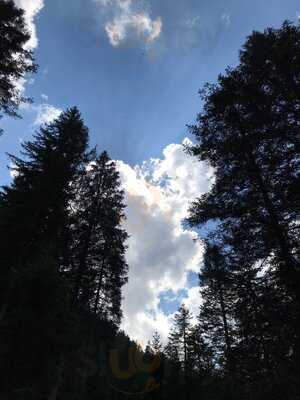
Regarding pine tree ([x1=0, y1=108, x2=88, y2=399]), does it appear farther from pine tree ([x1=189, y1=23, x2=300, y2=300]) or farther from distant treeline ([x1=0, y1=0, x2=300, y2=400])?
pine tree ([x1=189, y1=23, x2=300, y2=300])

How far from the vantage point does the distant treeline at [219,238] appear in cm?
892

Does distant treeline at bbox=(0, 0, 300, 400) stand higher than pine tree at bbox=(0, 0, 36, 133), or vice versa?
pine tree at bbox=(0, 0, 36, 133)

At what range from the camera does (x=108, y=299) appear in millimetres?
18672

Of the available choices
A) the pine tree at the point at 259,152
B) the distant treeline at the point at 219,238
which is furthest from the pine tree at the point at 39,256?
the pine tree at the point at 259,152

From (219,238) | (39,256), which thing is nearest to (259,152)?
(219,238)

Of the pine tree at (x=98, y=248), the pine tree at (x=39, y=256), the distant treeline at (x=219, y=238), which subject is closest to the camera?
the distant treeline at (x=219, y=238)

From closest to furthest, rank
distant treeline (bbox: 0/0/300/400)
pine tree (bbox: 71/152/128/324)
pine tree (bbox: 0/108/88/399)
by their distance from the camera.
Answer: distant treeline (bbox: 0/0/300/400) → pine tree (bbox: 0/108/88/399) → pine tree (bbox: 71/152/128/324)

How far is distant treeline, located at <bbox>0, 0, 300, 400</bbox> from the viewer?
8922 mm

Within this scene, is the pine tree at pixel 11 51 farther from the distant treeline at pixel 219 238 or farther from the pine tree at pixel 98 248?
the pine tree at pixel 98 248

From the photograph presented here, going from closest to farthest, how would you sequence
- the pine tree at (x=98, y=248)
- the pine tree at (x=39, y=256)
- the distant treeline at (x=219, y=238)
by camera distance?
the distant treeline at (x=219, y=238), the pine tree at (x=39, y=256), the pine tree at (x=98, y=248)

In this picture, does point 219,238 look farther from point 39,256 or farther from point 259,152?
point 39,256

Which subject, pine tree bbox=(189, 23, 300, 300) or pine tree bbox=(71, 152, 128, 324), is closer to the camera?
pine tree bbox=(189, 23, 300, 300)

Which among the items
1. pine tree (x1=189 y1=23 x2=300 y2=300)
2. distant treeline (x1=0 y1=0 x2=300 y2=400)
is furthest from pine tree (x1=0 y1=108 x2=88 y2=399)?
pine tree (x1=189 y1=23 x2=300 y2=300)

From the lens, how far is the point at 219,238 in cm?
1125
